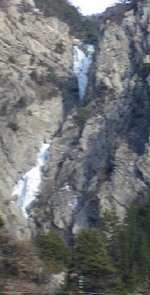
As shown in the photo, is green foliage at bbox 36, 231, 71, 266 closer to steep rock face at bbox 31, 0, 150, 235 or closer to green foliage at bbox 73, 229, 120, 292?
green foliage at bbox 73, 229, 120, 292

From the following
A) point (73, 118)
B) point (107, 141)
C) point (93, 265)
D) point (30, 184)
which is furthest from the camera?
point (73, 118)

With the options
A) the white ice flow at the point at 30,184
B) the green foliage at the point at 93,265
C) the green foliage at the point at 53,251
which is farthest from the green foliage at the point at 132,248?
the white ice flow at the point at 30,184

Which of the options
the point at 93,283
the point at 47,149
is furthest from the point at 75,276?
the point at 47,149

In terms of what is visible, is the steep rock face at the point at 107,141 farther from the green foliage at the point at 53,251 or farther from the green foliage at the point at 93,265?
the green foliage at the point at 93,265

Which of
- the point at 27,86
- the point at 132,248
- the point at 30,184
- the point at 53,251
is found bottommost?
the point at 53,251

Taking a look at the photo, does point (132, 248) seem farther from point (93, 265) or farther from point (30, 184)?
point (30, 184)

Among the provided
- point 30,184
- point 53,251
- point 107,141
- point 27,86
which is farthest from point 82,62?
point 53,251

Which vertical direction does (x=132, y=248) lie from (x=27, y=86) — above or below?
below

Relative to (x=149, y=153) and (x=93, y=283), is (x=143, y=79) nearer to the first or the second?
(x=149, y=153)
